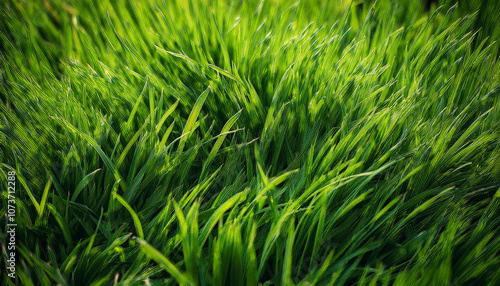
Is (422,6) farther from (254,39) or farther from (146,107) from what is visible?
(146,107)

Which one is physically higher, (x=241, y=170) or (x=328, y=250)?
(x=241, y=170)

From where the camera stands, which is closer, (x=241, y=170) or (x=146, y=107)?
(x=241, y=170)

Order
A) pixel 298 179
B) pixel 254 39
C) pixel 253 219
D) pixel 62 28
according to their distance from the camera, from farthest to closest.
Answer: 1. pixel 62 28
2. pixel 254 39
3. pixel 298 179
4. pixel 253 219

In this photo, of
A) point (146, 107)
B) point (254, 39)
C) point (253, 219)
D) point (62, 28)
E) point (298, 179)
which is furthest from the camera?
point (62, 28)

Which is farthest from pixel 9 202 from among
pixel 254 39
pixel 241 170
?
pixel 254 39

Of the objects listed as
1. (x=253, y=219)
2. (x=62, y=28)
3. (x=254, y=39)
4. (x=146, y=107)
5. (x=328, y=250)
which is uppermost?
(x=62, y=28)

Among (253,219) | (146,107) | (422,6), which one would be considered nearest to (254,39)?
(146,107)

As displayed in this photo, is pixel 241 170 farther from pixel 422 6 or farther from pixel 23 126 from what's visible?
pixel 422 6
